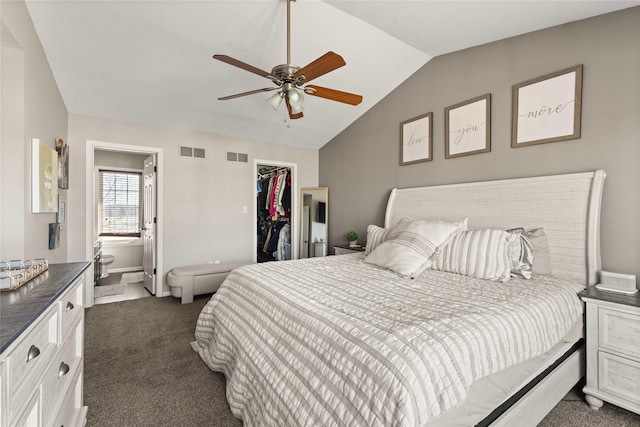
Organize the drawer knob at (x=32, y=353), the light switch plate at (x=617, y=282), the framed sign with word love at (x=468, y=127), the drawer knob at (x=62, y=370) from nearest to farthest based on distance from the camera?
the drawer knob at (x=32, y=353) < the drawer knob at (x=62, y=370) < the light switch plate at (x=617, y=282) < the framed sign with word love at (x=468, y=127)

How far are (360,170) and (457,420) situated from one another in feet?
11.6

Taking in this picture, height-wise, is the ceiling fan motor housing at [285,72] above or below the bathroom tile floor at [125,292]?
above

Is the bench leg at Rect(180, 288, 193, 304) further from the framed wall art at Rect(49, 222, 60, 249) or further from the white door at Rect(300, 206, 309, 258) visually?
the white door at Rect(300, 206, 309, 258)

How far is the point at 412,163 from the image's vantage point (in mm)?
3543

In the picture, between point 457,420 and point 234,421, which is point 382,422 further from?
point 234,421

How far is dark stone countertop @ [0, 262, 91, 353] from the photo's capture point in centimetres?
78

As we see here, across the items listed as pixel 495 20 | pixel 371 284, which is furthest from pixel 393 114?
pixel 371 284

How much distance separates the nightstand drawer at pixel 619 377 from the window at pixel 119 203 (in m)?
7.16

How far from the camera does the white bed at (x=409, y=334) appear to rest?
1.02m

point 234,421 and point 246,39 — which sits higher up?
point 246,39

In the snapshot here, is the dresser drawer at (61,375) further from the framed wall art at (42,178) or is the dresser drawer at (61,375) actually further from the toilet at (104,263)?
the toilet at (104,263)

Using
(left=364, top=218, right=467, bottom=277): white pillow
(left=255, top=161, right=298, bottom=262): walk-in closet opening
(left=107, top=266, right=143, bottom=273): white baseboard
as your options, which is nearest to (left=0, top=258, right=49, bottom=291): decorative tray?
(left=364, top=218, right=467, bottom=277): white pillow

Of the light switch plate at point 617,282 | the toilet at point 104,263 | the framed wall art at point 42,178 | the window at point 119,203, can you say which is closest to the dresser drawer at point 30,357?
the framed wall art at point 42,178

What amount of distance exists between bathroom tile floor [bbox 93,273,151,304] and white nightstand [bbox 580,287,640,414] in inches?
184
